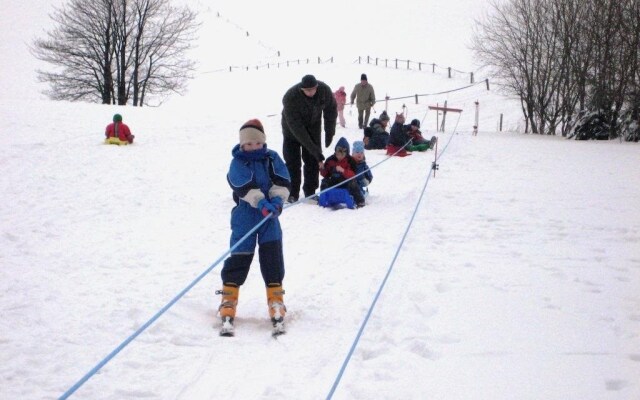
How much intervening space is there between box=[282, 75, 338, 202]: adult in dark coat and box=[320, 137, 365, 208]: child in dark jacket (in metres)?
0.16

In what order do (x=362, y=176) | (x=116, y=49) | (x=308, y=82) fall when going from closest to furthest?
1. (x=308, y=82)
2. (x=362, y=176)
3. (x=116, y=49)

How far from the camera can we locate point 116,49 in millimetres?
25266

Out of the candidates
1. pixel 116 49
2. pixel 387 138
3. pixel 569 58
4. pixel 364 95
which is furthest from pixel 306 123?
pixel 116 49

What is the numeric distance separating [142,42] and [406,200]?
2304 centimetres

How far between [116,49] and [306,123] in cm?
2230

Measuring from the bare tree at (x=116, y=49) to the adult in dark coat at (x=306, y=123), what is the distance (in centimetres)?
2132

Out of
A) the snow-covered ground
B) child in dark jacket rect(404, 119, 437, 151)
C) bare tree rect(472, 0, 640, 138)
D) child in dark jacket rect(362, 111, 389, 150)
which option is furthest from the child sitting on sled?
bare tree rect(472, 0, 640, 138)

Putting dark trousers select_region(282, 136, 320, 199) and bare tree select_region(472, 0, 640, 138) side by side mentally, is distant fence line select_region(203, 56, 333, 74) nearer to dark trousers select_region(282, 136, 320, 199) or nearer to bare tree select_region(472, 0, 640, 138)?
bare tree select_region(472, 0, 640, 138)

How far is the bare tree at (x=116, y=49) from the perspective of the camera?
24047 millimetres

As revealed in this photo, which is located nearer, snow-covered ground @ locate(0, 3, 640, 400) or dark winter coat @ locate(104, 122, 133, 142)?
snow-covered ground @ locate(0, 3, 640, 400)

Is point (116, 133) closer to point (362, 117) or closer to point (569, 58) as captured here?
point (362, 117)

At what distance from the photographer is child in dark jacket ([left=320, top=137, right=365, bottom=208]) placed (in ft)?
22.1

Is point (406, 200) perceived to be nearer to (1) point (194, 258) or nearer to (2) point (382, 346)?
(1) point (194, 258)

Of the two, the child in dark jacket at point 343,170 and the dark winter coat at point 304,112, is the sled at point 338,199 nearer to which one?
the child in dark jacket at point 343,170
